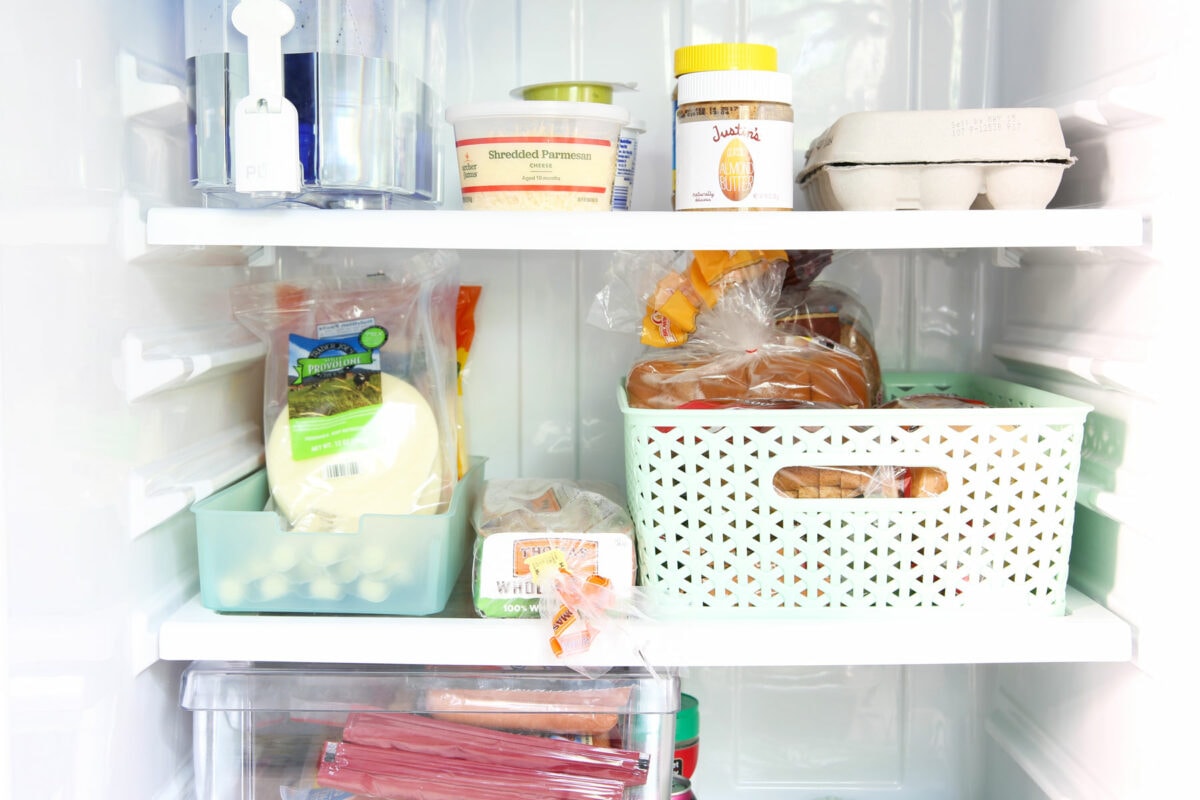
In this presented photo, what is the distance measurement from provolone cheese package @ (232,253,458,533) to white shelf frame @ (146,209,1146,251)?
175mm

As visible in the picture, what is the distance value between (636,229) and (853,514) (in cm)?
29

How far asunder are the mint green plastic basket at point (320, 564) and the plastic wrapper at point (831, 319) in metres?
0.39

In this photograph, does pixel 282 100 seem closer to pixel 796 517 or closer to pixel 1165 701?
pixel 796 517

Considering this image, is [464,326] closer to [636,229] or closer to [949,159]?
[636,229]

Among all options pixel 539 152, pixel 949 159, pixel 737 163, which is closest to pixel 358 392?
pixel 539 152

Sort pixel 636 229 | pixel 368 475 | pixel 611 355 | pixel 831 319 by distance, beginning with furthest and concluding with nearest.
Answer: pixel 611 355 → pixel 831 319 → pixel 368 475 → pixel 636 229

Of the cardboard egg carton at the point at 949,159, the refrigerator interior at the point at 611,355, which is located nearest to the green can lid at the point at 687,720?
the refrigerator interior at the point at 611,355

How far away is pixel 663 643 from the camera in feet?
2.85

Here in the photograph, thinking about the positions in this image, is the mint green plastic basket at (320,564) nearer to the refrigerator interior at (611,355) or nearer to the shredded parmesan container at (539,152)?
the refrigerator interior at (611,355)

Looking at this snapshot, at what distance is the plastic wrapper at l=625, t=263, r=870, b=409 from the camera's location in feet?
3.19

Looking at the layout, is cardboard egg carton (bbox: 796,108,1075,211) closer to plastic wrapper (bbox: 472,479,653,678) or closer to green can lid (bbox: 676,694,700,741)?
plastic wrapper (bbox: 472,479,653,678)

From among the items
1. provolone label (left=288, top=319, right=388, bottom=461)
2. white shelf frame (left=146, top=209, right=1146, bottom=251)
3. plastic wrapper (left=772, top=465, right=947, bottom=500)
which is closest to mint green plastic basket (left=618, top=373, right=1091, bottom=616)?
plastic wrapper (left=772, top=465, right=947, bottom=500)

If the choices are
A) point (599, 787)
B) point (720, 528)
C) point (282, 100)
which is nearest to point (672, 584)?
point (720, 528)

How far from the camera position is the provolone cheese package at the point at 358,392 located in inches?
37.3
